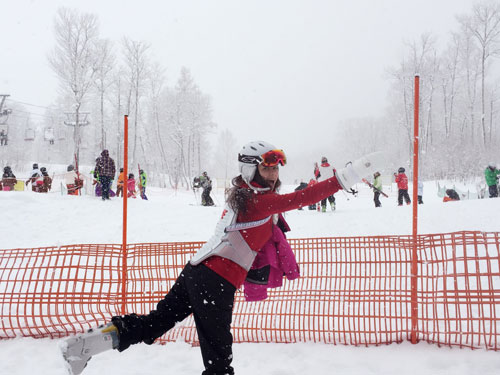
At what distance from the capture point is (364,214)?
11.8 m

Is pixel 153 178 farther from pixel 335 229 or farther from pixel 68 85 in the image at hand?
pixel 335 229

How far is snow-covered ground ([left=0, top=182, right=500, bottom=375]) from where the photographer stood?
10.7 feet

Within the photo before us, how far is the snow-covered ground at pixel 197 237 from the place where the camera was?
3.26 metres

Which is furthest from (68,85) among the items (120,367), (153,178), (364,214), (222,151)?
(222,151)

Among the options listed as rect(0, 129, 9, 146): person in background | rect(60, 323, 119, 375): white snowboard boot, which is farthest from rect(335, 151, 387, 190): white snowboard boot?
rect(0, 129, 9, 146): person in background

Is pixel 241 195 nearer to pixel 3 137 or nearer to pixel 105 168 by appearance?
pixel 105 168

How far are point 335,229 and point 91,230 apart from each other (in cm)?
684

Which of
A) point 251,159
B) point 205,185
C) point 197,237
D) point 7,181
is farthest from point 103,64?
point 251,159

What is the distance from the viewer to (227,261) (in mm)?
2232

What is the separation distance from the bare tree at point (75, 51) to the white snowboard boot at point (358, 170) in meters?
29.8

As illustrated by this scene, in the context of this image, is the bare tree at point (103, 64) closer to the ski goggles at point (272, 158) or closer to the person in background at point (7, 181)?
the person in background at point (7, 181)

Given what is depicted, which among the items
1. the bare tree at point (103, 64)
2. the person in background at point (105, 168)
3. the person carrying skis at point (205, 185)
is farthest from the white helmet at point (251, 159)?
the bare tree at point (103, 64)

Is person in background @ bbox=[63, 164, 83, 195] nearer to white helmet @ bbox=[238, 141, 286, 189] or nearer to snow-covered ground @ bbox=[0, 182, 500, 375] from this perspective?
snow-covered ground @ bbox=[0, 182, 500, 375]

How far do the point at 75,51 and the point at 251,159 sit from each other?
31250 millimetres
